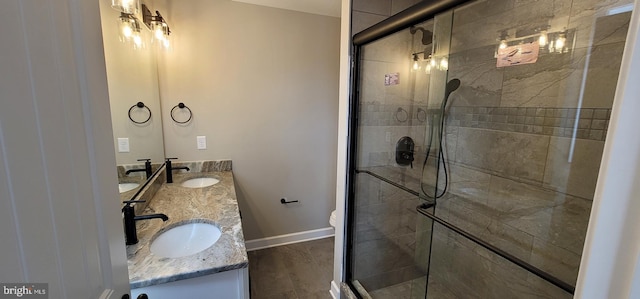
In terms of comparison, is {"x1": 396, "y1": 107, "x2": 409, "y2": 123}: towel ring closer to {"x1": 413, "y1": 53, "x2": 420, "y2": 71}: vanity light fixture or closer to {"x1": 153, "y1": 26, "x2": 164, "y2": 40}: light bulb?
{"x1": 413, "y1": 53, "x2": 420, "y2": 71}: vanity light fixture

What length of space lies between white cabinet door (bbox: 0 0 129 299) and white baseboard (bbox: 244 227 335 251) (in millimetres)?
2095

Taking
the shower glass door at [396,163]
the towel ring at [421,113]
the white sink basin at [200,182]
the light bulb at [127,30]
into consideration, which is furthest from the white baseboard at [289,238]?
the light bulb at [127,30]

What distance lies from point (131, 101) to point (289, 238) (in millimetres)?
2027

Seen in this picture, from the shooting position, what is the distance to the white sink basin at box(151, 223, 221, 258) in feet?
4.44

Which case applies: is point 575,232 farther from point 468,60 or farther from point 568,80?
point 468,60

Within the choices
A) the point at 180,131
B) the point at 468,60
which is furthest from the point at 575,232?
the point at 180,131

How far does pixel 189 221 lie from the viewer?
149 cm

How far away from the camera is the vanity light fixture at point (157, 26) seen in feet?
6.33

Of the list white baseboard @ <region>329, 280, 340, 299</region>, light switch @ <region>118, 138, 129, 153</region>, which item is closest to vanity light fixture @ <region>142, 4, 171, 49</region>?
light switch @ <region>118, 138, 129, 153</region>

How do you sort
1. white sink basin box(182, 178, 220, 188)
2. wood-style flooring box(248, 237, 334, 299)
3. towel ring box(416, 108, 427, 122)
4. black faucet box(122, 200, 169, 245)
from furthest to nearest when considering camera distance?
1. white sink basin box(182, 178, 220, 188)
2. wood-style flooring box(248, 237, 334, 299)
3. towel ring box(416, 108, 427, 122)
4. black faucet box(122, 200, 169, 245)

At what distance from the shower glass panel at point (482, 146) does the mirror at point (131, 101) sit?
1.43 m

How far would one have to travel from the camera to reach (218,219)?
1502mm

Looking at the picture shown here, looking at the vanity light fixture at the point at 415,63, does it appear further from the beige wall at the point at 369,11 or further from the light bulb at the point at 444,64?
the beige wall at the point at 369,11

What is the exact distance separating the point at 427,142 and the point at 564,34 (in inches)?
38.8
